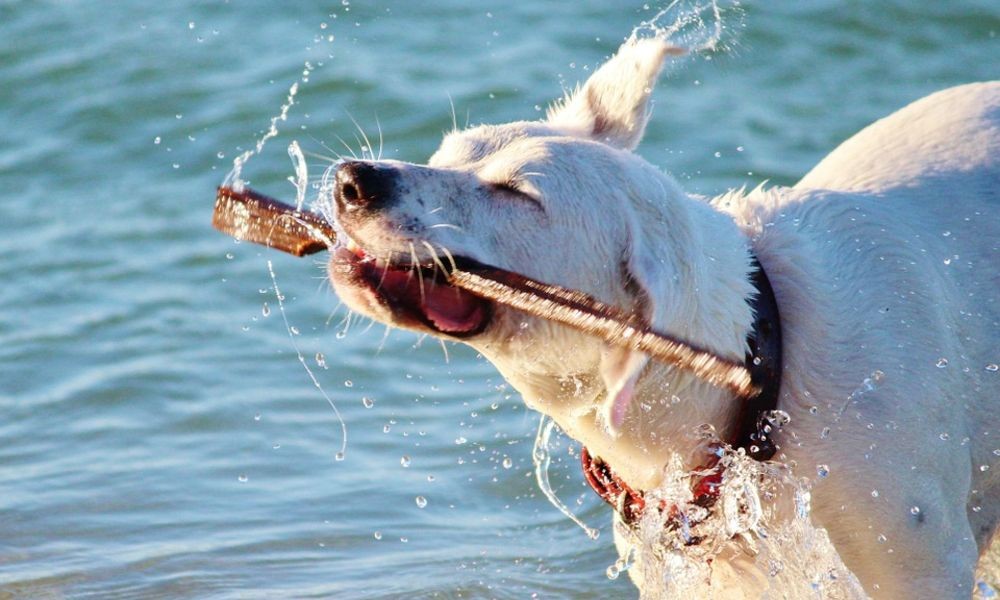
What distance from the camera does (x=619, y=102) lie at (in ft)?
13.7

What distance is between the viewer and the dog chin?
3508 mm

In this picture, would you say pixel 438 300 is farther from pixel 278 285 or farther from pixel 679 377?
pixel 278 285

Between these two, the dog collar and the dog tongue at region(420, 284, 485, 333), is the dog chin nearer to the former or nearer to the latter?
the dog tongue at region(420, 284, 485, 333)

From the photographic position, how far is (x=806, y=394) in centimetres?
390

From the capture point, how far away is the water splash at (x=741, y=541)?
3873mm

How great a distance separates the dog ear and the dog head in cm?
37

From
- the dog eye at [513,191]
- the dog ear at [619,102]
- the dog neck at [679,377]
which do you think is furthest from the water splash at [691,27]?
the dog eye at [513,191]

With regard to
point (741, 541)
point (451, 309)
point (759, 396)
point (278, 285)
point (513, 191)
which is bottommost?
point (278, 285)

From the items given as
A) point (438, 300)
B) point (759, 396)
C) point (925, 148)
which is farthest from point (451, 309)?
point (925, 148)

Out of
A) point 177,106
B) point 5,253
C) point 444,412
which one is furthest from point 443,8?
point 444,412

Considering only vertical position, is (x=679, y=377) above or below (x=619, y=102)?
below

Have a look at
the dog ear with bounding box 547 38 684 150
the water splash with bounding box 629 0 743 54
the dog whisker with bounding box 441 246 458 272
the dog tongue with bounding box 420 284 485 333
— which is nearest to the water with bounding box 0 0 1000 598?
the dog tongue with bounding box 420 284 485 333

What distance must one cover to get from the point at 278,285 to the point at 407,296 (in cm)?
429

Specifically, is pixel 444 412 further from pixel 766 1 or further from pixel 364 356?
pixel 766 1
